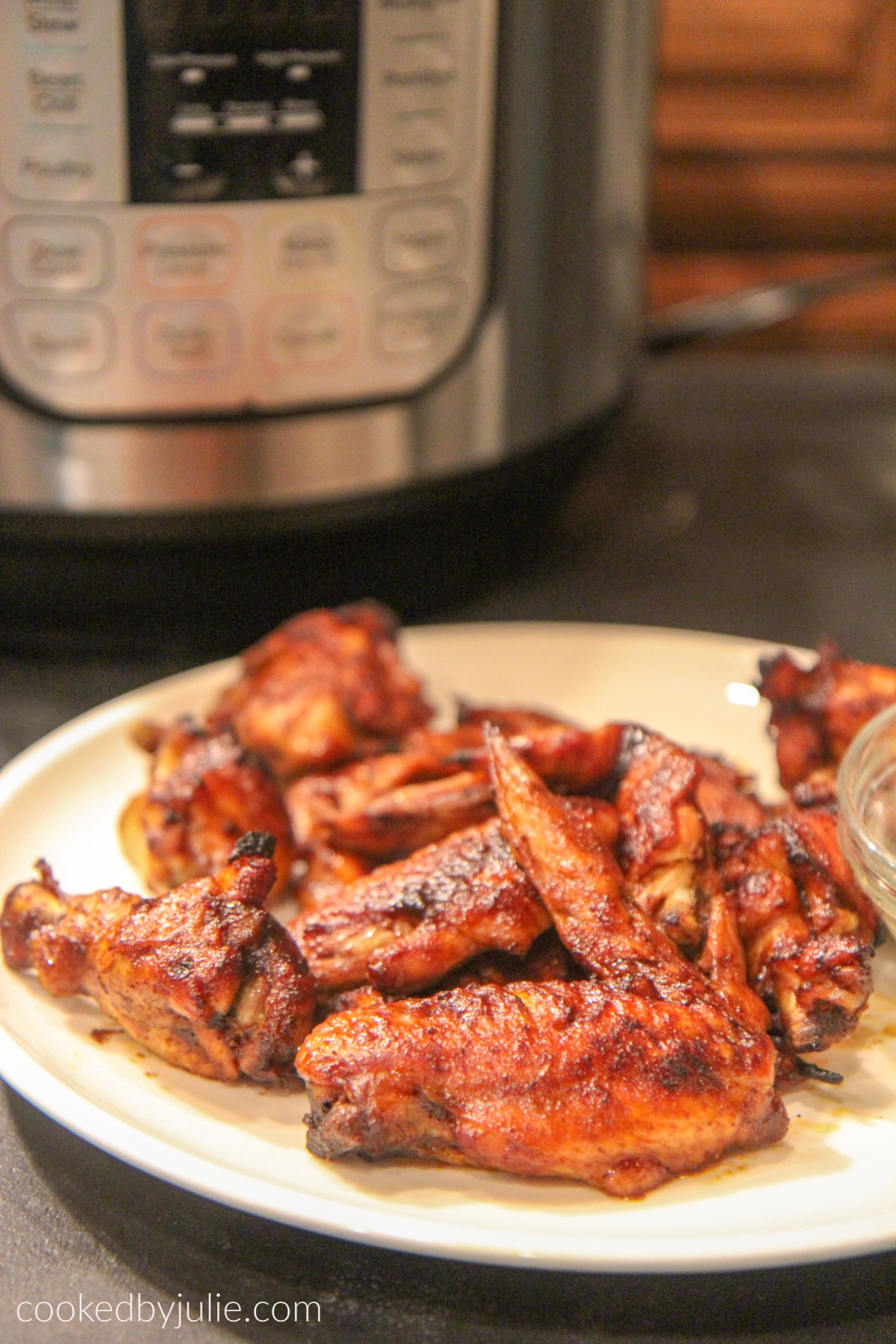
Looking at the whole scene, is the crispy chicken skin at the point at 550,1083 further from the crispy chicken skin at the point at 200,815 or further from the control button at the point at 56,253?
the control button at the point at 56,253

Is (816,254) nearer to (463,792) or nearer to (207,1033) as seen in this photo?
(463,792)

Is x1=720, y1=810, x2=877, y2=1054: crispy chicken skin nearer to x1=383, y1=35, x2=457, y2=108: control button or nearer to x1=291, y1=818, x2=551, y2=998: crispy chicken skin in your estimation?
x1=291, y1=818, x2=551, y2=998: crispy chicken skin

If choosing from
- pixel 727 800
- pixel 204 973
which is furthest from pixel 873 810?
pixel 204 973

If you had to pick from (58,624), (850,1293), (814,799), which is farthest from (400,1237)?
(58,624)

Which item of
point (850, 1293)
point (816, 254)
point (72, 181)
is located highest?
point (72, 181)

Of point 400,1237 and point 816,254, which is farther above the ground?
point 816,254

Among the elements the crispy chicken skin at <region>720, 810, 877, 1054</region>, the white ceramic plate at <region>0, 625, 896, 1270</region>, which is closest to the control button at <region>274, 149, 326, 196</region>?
the white ceramic plate at <region>0, 625, 896, 1270</region>
